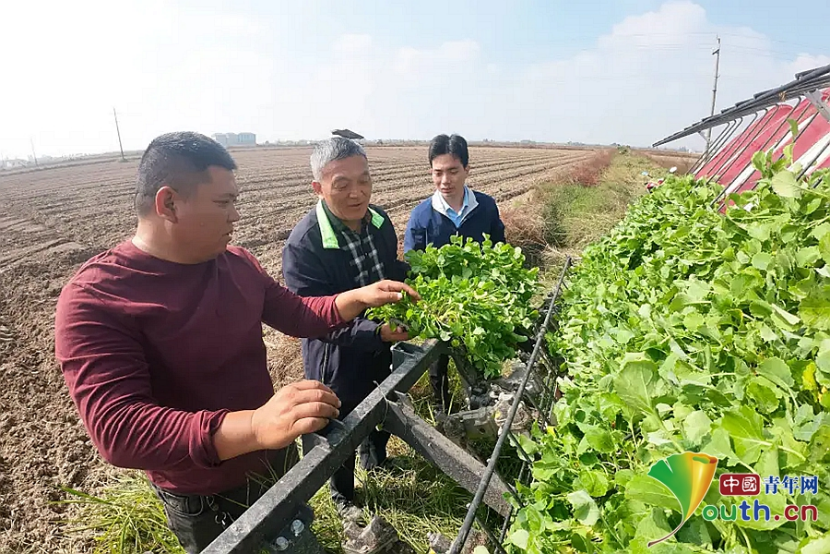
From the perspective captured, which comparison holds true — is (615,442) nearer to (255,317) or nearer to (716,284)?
(716,284)

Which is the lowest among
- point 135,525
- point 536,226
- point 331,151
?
point 135,525

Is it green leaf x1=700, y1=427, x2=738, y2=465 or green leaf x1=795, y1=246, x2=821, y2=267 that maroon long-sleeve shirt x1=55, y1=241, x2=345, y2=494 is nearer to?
green leaf x1=700, y1=427, x2=738, y2=465

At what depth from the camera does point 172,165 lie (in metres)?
A: 1.38

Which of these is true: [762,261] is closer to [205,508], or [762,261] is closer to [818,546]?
[818,546]

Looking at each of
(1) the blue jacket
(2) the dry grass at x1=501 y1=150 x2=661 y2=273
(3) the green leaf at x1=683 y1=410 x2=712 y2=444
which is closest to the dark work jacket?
(1) the blue jacket

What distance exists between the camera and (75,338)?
1234mm

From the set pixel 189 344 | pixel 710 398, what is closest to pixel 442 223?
pixel 189 344

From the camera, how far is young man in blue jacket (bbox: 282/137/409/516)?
215 centimetres

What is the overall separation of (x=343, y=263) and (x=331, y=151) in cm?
58

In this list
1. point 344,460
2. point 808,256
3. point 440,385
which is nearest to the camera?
point 808,256

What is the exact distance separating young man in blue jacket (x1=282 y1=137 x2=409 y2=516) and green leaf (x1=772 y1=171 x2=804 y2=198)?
1.41m

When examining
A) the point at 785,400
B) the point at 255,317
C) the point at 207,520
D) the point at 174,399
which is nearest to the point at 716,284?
the point at 785,400

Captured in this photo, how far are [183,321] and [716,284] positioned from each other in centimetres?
166

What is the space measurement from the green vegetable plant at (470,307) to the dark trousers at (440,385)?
105cm
